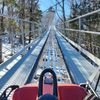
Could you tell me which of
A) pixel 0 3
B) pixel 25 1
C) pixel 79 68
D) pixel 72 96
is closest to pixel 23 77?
pixel 79 68

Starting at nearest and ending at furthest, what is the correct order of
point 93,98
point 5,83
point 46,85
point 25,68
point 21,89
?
point 93,98, point 46,85, point 21,89, point 5,83, point 25,68

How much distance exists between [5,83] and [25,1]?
27.2 metres

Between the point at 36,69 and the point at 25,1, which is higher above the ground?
the point at 25,1

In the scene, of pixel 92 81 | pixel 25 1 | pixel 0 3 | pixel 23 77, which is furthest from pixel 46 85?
pixel 25 1

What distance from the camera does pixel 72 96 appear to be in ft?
11.1

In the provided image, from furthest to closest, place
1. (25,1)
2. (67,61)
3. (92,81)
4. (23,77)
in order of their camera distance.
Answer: (25,1) → (67,61) → (23,77) → (92,81)

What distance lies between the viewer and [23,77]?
17.8ft

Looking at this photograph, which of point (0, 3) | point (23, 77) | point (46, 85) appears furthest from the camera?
point (0, 3)

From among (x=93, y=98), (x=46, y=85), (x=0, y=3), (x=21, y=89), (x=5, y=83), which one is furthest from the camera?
(x=0, y=3)

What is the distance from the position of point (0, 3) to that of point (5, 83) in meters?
20.9

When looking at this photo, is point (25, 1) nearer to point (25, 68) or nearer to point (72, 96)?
point (25, 68)

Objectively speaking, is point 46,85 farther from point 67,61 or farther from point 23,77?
point 67,61

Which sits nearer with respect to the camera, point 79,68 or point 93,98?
point 93,98

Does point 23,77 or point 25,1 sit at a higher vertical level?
point 25,1
